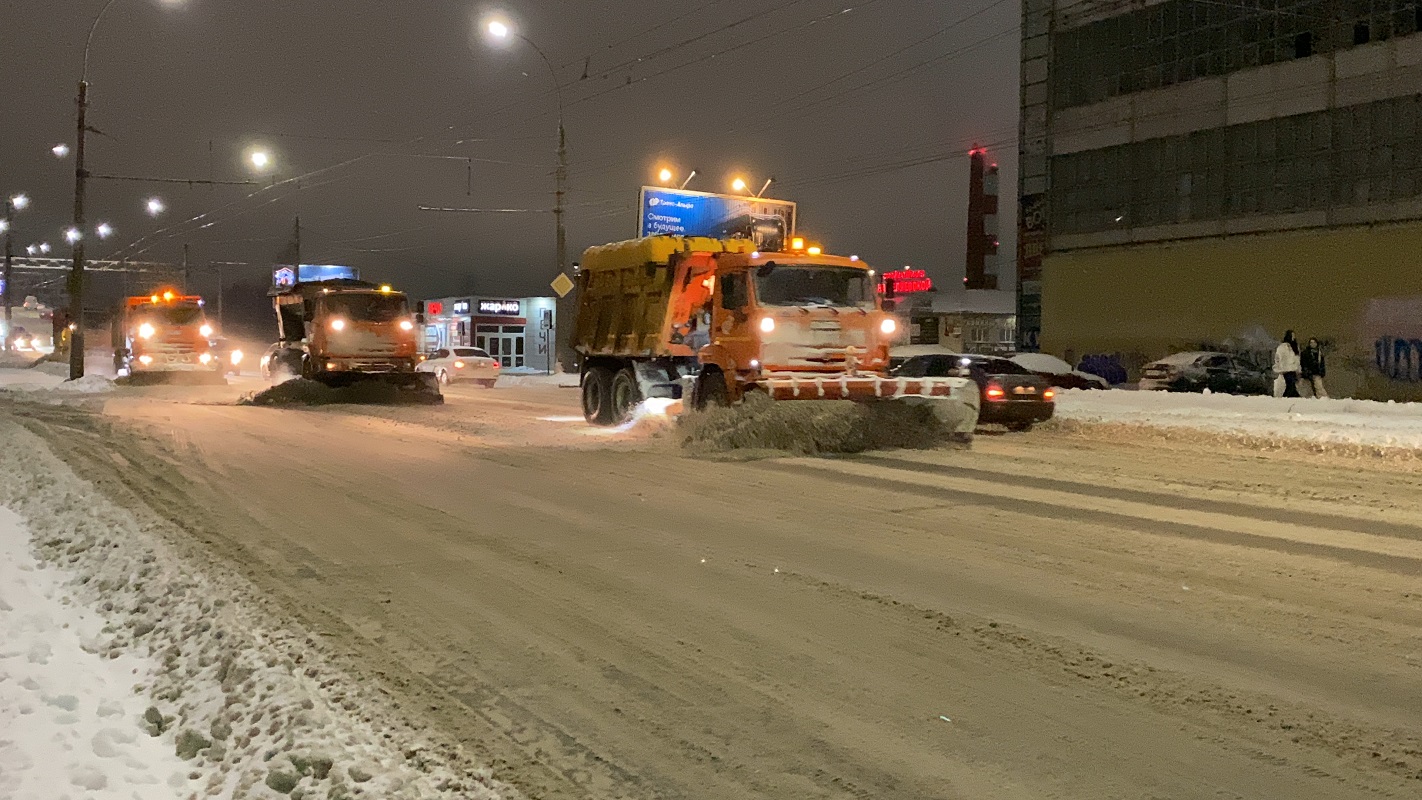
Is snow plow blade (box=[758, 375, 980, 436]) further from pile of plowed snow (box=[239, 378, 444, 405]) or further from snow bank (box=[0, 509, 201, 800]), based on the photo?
pile of plowed snow (box=[239, 378, 444, 405])

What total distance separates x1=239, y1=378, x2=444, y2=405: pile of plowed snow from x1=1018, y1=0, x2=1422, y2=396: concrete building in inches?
1040

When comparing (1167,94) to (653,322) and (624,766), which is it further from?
(624,766)

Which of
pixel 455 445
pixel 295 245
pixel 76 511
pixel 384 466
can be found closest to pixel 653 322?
pixel 455 445

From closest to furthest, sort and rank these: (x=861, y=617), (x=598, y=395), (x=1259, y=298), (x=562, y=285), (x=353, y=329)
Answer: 1. (x=861, y=617)
2. (x=598, y=395)
3. (x=353, y=329)
4. (x=562, y=285)
5. (x=1259, y=298)

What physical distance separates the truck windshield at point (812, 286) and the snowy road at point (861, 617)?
3918 mm

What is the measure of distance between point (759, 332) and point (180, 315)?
26576mm

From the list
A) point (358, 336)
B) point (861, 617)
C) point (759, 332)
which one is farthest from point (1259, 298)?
point (861, 617)

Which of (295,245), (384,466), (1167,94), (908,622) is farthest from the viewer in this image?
(295,245)

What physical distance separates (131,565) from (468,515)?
293 cm

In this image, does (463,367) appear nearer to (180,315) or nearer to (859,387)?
(180,315)

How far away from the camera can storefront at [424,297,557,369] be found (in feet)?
222

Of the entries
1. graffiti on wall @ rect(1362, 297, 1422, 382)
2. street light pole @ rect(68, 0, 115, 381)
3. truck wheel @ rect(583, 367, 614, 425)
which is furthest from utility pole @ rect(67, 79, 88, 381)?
graffiti on wall @ rect(1362, 297, 1422, 382)

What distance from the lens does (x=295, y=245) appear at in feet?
199

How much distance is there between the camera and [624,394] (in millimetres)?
19609
